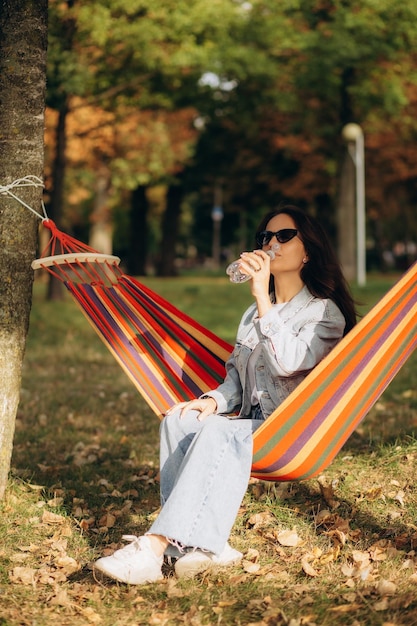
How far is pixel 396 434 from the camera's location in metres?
4.71

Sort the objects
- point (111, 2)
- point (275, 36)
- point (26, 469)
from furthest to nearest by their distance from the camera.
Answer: point (275, 36), point (111, 2), point (26, 469)

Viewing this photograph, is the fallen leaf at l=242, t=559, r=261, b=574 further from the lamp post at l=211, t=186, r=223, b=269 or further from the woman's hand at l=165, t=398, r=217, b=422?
the lamp post at l=211, t=186, r=223, b=269

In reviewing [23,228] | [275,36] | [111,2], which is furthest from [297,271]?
[275,36]

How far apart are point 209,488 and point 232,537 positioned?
690 mm

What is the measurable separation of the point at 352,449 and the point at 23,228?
2.17 meters

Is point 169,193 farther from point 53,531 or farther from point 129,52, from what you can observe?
point 53,531

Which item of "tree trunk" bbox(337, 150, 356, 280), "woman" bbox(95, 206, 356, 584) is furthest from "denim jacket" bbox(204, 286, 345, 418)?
"tree trunk" bbox(337, 150, 356, 280)

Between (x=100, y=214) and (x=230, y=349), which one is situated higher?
(x=100, y=214)

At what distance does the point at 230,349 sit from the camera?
3611mm

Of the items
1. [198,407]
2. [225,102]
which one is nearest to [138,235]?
[225,102]

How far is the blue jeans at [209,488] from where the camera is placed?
2.72 meters

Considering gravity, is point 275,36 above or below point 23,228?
above

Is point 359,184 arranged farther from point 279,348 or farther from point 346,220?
point 279,348

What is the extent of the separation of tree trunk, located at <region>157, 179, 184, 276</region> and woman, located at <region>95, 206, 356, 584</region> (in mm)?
21635
